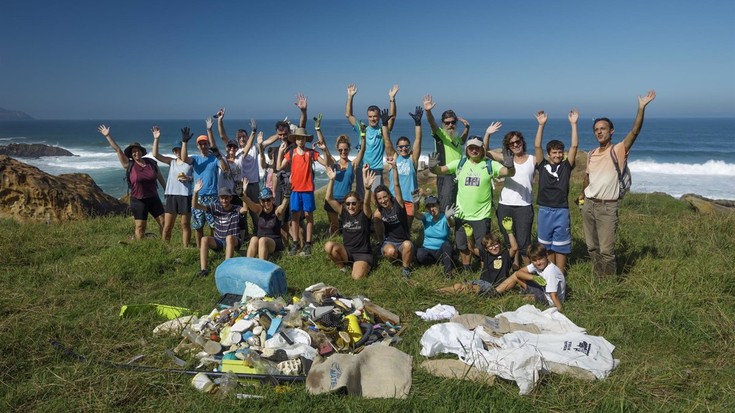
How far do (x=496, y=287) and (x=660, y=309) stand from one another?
1.86 metres

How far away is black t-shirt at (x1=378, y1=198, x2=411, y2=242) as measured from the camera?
729cm

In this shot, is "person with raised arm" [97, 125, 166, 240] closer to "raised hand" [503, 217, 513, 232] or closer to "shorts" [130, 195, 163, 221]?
"shorts" [130, 195, 163, 221]

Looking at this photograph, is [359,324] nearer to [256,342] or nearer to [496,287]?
[256,342]

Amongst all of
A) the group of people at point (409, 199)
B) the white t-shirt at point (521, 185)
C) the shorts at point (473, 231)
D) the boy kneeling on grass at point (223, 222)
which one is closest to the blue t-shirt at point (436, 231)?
the group of people at point (409, 199)

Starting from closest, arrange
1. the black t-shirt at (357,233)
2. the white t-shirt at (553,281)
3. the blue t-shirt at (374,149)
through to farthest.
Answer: the white t-shirt at (553,281) < the black t-shirt at (357,233) < the blue t-shirt at (374,149)

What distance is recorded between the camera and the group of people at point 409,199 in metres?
6.39

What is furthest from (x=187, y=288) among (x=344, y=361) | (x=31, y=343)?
(x=344, y=361)

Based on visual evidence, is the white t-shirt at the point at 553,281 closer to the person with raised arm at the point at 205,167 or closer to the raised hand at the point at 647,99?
the raised hand at the point at 647,99

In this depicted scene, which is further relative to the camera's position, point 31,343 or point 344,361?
point 31,343

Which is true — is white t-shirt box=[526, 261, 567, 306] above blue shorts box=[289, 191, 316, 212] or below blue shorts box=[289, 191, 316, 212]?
below

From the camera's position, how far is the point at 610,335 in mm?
5059

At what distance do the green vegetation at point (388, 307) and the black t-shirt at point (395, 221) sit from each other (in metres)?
0.49

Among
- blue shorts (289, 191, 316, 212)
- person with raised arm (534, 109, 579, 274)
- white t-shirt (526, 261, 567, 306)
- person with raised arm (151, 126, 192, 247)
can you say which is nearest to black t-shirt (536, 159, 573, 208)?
person with raised arm (534, 109, 579, 274)

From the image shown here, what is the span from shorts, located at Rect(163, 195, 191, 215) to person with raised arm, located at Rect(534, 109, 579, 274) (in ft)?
19.5
